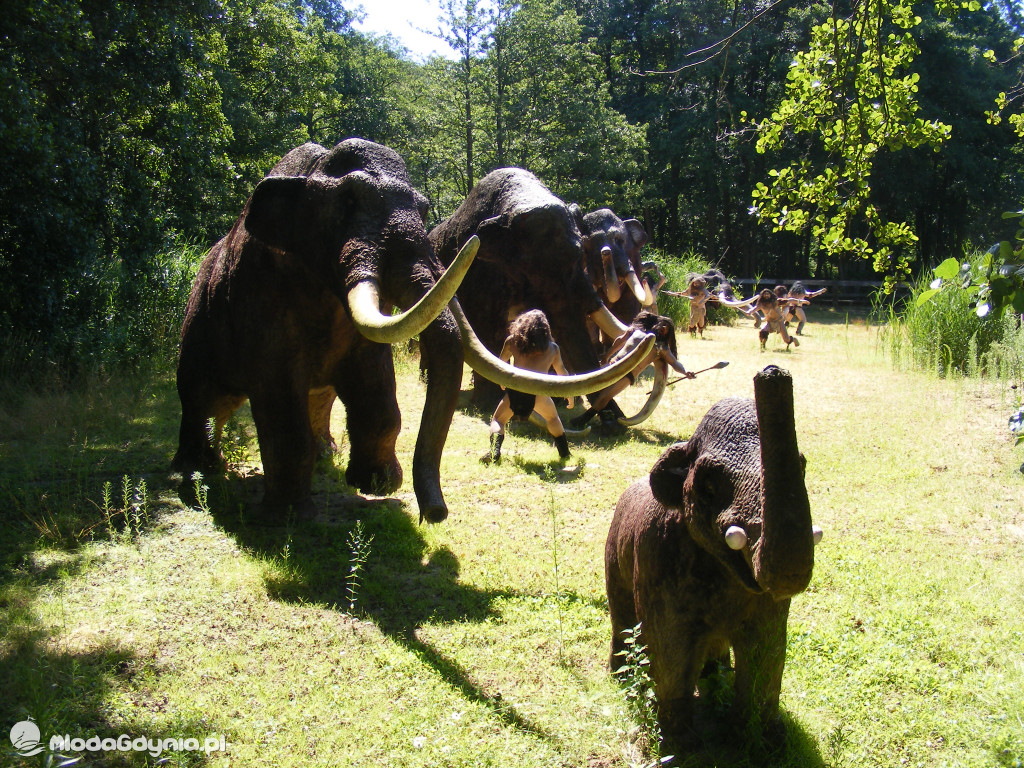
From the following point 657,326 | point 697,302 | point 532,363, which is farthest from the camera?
point 697,302

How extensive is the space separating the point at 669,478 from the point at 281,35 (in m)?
15.9

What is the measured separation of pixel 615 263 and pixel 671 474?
8392mm

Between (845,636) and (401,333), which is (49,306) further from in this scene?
(845,636)

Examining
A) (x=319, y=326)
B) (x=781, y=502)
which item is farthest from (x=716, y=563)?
(x=319, y=326)

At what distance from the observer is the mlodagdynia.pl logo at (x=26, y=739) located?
260cm

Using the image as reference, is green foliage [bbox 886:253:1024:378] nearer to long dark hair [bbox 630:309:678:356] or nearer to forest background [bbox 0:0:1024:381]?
forest background [bbox 0:0:1024:381]

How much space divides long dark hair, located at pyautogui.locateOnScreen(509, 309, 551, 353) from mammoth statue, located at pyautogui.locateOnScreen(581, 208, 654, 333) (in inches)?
124

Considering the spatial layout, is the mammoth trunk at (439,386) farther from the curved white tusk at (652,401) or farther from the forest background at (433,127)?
the curved white tusk at (652,401)

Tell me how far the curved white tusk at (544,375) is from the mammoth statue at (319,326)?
0.02 meters

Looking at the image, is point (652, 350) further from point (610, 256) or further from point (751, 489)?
point (751, 489)

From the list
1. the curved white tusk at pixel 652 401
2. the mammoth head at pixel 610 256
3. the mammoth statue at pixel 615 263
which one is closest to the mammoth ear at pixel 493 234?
the curved white tusk at pixel 652 401

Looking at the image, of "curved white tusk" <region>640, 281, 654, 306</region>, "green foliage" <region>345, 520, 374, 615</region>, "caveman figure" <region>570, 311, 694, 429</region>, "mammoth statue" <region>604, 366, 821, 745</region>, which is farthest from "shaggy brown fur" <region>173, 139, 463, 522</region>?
"curved white tusk" <region>640, 281, 654, 306</region>

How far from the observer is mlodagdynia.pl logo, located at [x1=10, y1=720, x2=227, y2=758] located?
270cm

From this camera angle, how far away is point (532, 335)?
6707 millimetres
